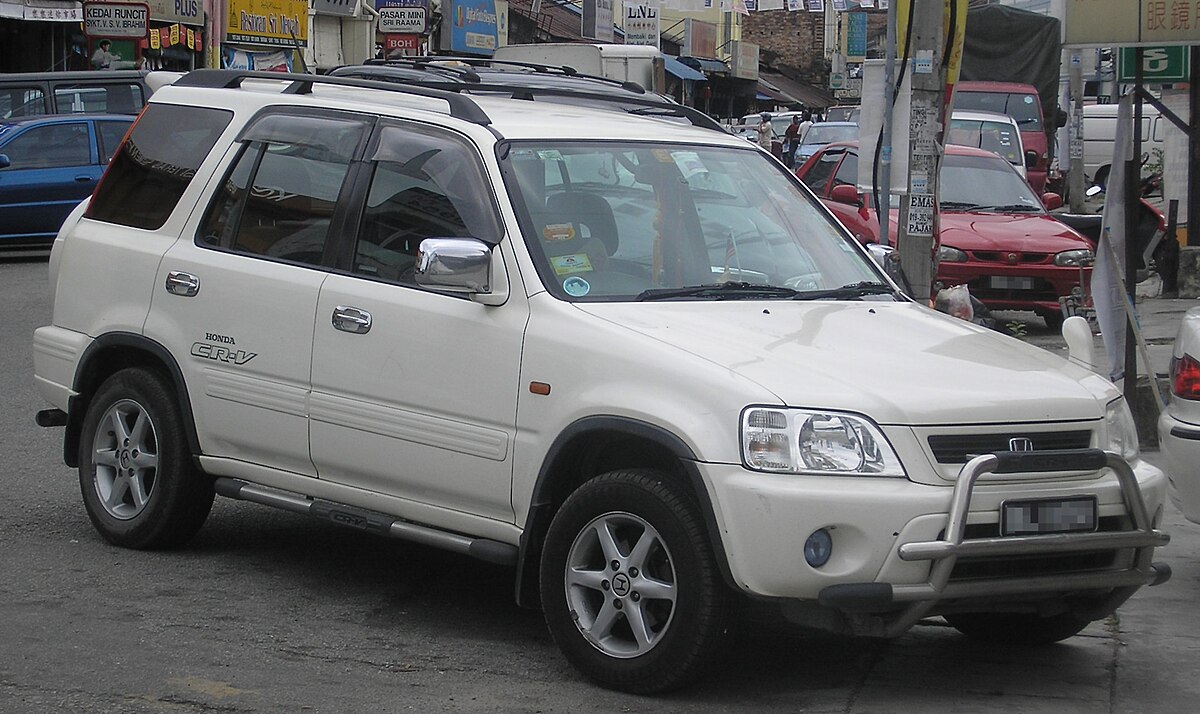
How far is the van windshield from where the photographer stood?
28.8 metres

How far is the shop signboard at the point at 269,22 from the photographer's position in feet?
128

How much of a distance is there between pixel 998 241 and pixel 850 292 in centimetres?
953

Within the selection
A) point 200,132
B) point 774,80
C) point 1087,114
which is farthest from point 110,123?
point 774,80

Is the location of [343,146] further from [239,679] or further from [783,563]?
[783,563]

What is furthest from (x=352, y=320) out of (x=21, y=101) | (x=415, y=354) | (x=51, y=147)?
(x=21, y=101)

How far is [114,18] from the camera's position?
30.1 m

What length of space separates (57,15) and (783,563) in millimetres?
28120

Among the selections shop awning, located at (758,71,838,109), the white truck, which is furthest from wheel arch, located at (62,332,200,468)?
shop awning, located at (758,71,838,109)

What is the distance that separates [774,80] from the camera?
7575 centimetres

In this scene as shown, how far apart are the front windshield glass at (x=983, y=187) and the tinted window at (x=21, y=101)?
1214 cm

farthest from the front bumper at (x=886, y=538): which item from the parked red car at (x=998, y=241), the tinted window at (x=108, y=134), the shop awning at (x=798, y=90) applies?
the shop awning at (x=798, y=90)

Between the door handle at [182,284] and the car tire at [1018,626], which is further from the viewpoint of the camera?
the door handle at [182,284]

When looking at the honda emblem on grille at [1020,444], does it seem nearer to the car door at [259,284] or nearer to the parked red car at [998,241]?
the car door at [259,284]

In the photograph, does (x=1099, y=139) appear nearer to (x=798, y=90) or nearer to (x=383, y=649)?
(x=383, y=649)
